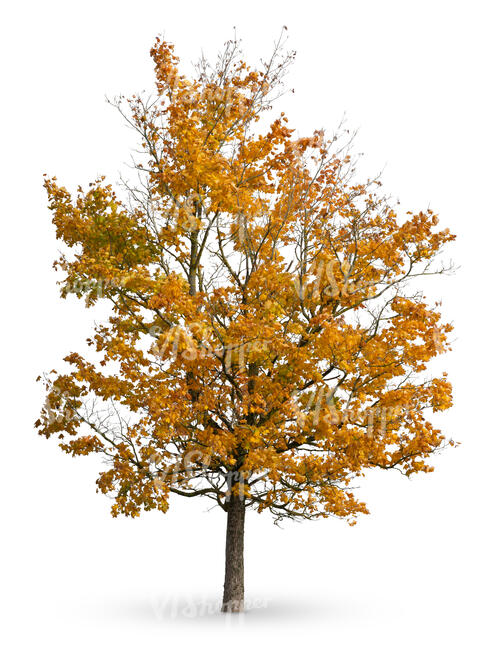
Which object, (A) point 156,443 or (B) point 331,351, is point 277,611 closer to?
(A) point 156,443

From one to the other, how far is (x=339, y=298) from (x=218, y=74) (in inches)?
184

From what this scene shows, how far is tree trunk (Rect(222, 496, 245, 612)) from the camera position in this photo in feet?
43.6

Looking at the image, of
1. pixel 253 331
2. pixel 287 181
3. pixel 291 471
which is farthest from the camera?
pixel 287 181

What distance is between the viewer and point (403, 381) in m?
12.4

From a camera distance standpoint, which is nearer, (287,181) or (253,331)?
(253,331)

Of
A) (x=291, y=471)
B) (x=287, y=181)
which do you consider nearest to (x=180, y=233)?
(x=287, y=181)

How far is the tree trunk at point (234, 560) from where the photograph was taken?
1329 cm

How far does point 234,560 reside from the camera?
1329cm

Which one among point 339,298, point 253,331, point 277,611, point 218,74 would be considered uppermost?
point 218,74

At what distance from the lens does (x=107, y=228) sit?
517 inches

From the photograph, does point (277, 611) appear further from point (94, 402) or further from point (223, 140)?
point (223, 140)

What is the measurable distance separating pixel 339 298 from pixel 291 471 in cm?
310

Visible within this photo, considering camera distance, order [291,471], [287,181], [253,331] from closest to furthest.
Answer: [253,331], [291,471], [287,181]

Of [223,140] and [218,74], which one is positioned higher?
[218,74]
